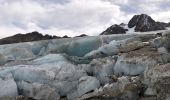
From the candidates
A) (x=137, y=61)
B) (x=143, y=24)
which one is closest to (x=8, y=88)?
(x=137, y=61)

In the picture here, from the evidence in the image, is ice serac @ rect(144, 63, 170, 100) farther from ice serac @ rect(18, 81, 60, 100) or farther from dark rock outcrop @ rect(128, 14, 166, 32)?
dark rock outcrop @ rect(128, 14, 166, 32)

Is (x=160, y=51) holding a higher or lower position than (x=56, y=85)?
higher

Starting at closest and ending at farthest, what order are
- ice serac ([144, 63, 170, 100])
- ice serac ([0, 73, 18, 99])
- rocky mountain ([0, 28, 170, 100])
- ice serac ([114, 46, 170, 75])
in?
ice serac ([144, 63, 170, 100]) < rocky mountain ([0, 28, 170, 100]) < ice serac ([114, 46, 170, 75]) < ice serac ([0, 73, 18, 99])

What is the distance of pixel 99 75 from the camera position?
666 inches

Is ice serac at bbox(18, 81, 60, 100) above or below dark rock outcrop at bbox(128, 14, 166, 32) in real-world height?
below

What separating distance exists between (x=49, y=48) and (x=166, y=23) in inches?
2029

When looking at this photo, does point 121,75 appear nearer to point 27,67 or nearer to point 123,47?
point 123,47

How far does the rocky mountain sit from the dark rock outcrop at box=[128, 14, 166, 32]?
39758 millimetres

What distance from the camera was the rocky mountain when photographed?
14055 mm

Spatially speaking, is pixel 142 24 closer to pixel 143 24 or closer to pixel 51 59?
pixel 143 24

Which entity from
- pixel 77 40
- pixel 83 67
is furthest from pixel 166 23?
pixel 83 67

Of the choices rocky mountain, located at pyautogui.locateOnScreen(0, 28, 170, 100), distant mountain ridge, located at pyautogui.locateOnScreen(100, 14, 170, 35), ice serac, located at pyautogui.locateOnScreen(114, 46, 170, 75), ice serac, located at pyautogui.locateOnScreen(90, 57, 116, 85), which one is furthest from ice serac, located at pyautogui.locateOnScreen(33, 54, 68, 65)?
distant mountain ridge, located at pyautogui.locateOnScreen(100, 14, 170, 35)

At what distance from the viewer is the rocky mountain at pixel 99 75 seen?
14.1 metres

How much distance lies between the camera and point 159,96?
1311 centimetres
